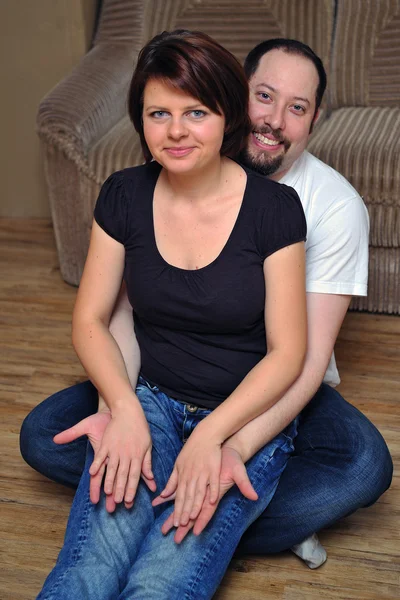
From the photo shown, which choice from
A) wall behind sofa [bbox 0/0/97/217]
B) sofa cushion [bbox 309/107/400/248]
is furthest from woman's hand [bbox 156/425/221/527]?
wall behind sofa [bbox 0/0/97/217]

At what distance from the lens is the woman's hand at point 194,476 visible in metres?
1.41

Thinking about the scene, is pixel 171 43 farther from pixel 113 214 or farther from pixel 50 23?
pixel 50 23

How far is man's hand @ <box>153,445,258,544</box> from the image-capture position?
1.41 metres

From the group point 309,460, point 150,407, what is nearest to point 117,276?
point 150,407

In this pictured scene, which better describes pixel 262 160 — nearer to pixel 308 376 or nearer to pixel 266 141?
pixel 266 141

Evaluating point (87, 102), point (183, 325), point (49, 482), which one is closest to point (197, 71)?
point (183, 325)

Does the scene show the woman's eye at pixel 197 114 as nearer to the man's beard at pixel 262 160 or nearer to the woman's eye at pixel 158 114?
the woman's eye at pixel 158 114

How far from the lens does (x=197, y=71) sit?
1.40 m

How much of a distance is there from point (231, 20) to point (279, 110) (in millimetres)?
1329

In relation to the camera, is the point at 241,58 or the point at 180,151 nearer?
the point at 180,151

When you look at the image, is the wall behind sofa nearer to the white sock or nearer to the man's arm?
the man's arm

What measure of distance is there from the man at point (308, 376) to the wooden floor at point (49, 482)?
0.07 m

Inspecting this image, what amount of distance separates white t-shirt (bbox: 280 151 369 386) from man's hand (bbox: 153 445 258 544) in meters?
0.42

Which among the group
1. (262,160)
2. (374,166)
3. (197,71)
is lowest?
(374,166)
